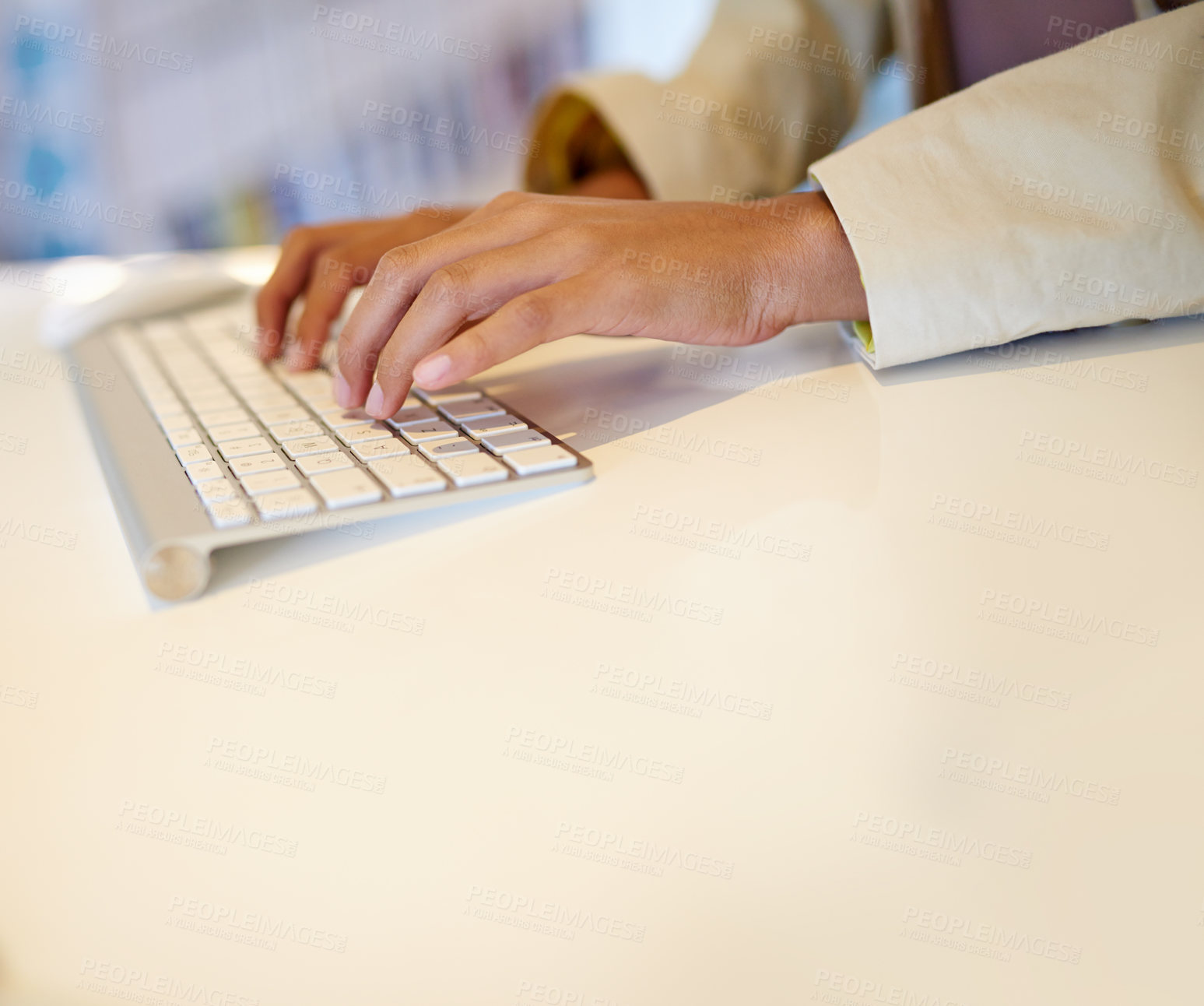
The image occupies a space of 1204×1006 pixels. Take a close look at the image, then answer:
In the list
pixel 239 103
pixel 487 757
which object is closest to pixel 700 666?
pixel 487 757

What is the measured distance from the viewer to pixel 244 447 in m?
0.53

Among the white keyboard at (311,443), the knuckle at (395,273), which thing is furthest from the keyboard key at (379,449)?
the knuckle at (395,273)

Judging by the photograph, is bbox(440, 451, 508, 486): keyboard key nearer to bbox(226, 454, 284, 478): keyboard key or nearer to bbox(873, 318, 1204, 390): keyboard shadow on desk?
bbox(226, 454, 284, 478): keyboard key

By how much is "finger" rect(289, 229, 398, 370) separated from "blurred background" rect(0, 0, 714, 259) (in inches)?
64.5

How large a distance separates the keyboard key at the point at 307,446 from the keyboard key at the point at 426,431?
4cm

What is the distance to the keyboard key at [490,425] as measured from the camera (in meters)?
0.54

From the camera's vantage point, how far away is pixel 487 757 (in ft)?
1.10

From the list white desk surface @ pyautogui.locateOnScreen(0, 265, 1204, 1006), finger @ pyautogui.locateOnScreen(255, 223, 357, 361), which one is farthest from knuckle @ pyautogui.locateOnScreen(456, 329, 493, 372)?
finger @ pyautogui.locateOnScreen(255, 223, 357, 361)

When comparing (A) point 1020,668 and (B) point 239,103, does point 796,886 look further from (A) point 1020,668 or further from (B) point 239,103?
(B) point 239,103

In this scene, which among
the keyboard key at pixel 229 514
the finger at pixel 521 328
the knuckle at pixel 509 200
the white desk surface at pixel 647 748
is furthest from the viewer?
the knuckle at pixel 509 200

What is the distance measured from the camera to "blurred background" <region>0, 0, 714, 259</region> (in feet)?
7.91

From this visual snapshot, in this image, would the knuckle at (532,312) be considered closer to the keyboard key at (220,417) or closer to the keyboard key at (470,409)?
the keyboard key at (470,409)

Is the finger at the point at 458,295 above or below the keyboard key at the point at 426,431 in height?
above

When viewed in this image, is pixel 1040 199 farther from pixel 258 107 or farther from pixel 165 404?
pixel 258 107
